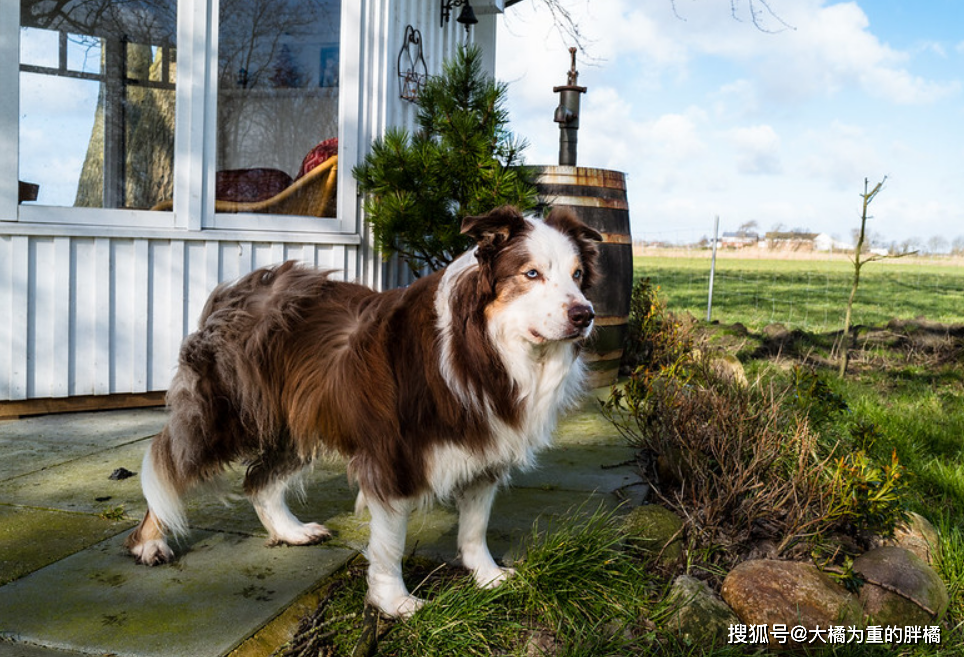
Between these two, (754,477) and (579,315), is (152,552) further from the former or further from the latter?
(754,477)

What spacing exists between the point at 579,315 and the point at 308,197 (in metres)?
4.03

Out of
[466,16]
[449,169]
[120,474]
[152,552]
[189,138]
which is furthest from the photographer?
[466,16]

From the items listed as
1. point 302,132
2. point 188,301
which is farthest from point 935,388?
point 188,301

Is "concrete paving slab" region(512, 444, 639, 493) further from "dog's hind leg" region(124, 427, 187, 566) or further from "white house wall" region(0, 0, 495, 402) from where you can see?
"white house wall" region(0, 0, 495, 402)

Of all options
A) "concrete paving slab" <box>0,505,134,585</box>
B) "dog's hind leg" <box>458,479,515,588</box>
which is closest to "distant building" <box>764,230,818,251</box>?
"dog's hind leg" <box>458,479,515,588</box>

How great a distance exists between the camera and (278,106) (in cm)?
582

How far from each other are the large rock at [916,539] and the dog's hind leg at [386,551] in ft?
6.37

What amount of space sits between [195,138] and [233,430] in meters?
3.10

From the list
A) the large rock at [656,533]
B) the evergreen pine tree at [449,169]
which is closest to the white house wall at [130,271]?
the evergreen pine tree at [449,169]

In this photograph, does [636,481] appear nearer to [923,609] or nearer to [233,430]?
[923,609]

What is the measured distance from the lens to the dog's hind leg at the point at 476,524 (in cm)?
289

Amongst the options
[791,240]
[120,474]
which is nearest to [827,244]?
[791,240]

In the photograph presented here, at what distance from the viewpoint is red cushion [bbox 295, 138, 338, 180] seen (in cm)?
603

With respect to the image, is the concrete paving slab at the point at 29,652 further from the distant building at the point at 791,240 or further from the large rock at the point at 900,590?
the distant building at the point at 791,240
